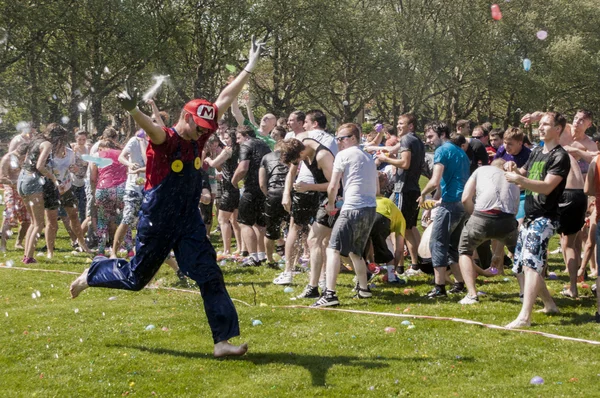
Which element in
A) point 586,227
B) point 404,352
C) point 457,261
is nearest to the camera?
point 404,352

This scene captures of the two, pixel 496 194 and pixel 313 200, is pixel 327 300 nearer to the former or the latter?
pixel 313 200

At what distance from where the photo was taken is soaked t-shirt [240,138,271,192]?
1077 centimetres

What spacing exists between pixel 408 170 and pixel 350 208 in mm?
2330

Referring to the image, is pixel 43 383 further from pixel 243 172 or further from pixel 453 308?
pixel 243 172

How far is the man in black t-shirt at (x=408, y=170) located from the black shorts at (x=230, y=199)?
278 cm

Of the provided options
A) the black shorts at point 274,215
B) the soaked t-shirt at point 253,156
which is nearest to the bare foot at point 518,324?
the black shorts at point 274,215

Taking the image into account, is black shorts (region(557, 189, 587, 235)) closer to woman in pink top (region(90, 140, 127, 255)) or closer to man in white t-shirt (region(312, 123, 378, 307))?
man in white t-shirt (region(312, 123, 378, 307))

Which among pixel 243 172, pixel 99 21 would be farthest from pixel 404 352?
pixel 99 21

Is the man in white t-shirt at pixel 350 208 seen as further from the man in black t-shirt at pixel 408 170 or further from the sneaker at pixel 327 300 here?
the man in black t-shirt at pixel 408 170

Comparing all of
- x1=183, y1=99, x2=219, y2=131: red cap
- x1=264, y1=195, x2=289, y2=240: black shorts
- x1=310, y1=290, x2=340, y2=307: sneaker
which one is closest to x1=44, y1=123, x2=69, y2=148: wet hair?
x1=264, y1=195, x2=289, y2=240: black shorts

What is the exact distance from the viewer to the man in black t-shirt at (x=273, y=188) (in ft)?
33.3

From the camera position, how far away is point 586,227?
10.6 metres

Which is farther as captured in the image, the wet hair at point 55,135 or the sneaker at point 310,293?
the wet hair at point 55,135

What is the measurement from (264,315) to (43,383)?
252cm
